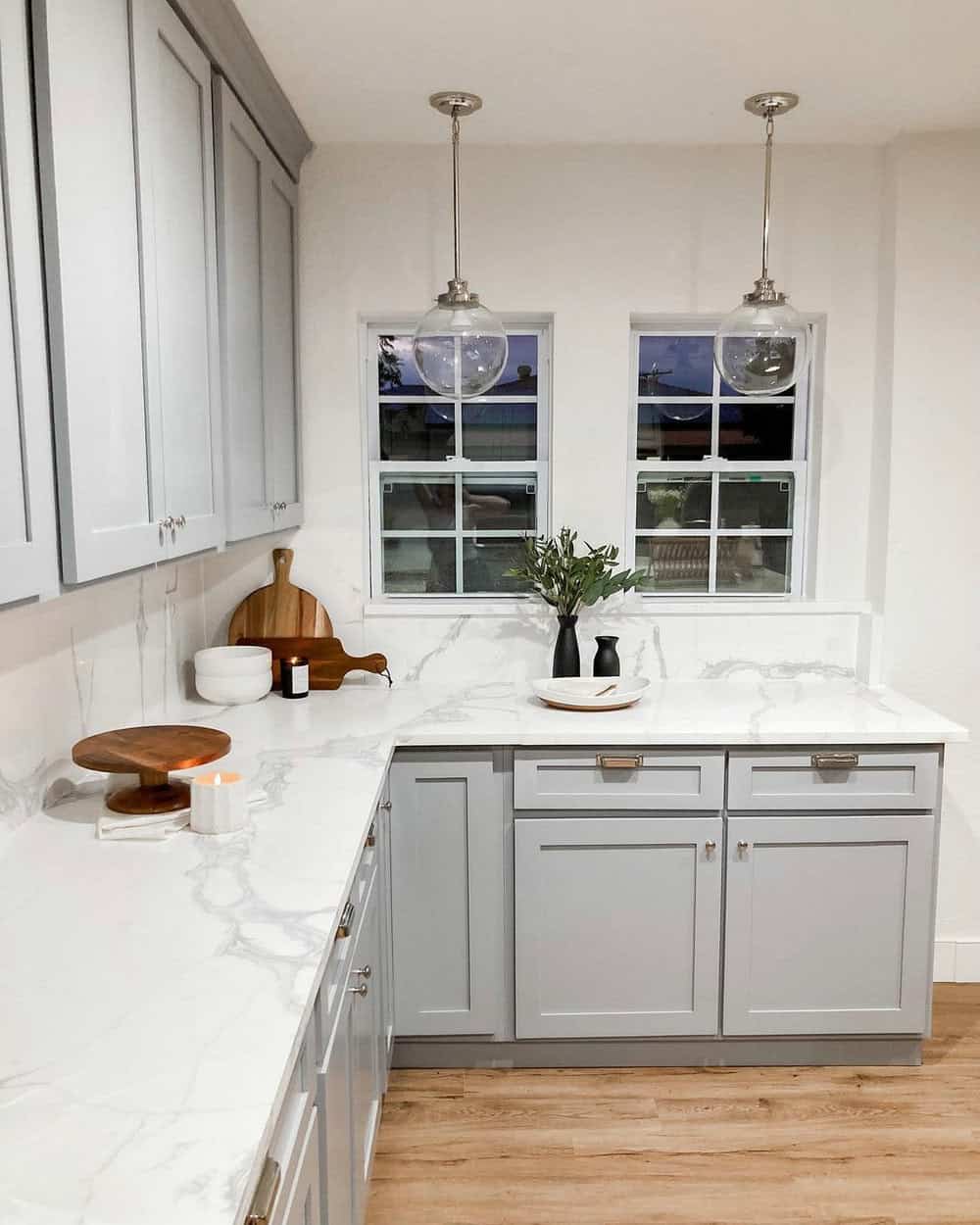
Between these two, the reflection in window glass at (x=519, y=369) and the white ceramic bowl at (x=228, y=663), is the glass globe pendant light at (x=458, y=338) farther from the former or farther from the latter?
the white ceramic bowl at (x=228, y=663)

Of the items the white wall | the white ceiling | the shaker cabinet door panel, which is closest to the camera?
the shaker cabinet door panel

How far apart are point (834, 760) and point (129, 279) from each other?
198 cm

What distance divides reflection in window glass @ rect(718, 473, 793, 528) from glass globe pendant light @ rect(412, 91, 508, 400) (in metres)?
0.98

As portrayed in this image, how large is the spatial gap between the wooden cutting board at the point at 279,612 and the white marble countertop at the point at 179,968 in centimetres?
60

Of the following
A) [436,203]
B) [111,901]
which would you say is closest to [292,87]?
[436,203]

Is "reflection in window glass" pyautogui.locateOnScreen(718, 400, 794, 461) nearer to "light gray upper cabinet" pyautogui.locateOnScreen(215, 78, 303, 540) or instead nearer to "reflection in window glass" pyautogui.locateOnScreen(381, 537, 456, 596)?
"reflection in window glass" pyautogui.locateOnScreen(381, 537, 456, 596)

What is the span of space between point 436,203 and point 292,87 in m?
0.61

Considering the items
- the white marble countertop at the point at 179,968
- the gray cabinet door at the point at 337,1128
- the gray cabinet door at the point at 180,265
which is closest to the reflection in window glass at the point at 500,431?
the white marble countertop at the point at 179,968

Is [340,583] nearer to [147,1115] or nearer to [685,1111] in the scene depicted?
[685,1111]

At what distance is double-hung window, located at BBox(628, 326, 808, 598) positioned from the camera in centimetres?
331

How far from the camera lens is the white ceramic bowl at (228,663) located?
112 inches

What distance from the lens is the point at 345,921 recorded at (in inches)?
67.6

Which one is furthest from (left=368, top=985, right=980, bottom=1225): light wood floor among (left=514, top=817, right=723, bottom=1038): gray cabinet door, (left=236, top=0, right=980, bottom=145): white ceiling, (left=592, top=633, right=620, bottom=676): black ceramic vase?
(left=236, top=0, right=980, bottom=145): white ceiling

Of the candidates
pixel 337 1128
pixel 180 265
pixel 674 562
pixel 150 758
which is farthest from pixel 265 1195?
pixel 674 562
